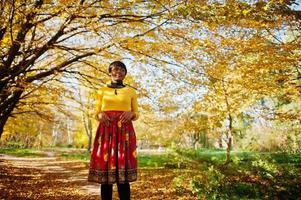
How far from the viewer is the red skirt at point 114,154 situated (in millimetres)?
3203

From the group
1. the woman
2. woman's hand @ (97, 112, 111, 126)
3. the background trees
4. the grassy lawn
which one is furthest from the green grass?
woman's hand @ (97, 112, 111, 126)

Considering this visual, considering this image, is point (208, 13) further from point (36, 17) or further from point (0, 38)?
point (0, 38)

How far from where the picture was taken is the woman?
321cm

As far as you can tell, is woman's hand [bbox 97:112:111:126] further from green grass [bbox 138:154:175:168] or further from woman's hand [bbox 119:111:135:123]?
green grass [bbox 138:154:175:168]

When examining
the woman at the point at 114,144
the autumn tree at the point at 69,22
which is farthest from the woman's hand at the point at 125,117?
the autumn tree at the point at 69,22

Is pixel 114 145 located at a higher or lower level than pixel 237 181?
higher

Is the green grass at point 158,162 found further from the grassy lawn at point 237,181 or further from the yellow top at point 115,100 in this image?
the yellow top at point 115,100

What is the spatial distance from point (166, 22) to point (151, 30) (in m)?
0.57

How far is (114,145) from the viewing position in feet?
10.6

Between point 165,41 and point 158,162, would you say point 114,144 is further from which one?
point 158,162

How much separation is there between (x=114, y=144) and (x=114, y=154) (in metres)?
0.10

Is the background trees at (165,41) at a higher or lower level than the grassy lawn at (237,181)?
higher

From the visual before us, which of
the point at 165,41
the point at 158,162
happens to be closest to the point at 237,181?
the point at 165,41

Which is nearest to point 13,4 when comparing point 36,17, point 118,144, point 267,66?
point 36,17
